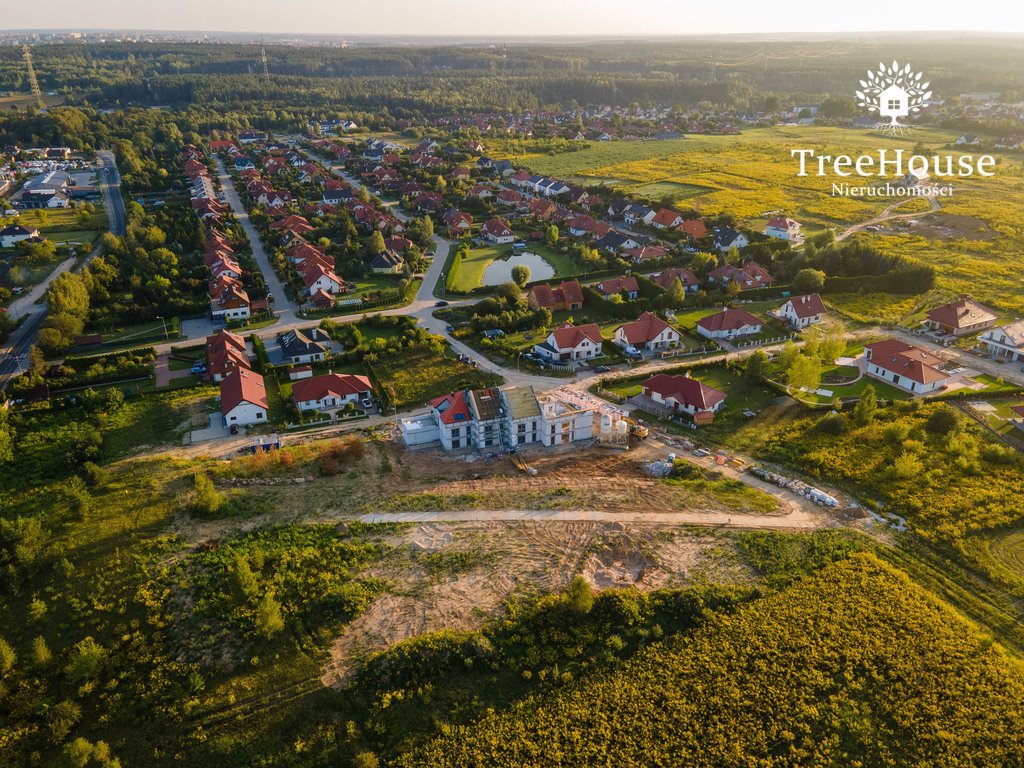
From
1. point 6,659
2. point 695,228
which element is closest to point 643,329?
point 695,228

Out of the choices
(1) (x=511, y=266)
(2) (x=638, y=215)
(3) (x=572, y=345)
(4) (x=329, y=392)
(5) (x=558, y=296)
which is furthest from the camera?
(2) (x=638, y=215)

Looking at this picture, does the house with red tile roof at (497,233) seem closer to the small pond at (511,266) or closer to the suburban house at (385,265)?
the small pond at (511,266)

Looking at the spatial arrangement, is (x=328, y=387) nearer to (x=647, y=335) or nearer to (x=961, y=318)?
(x=647, y=335)

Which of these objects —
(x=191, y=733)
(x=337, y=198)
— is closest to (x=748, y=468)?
(x=191, y=733)

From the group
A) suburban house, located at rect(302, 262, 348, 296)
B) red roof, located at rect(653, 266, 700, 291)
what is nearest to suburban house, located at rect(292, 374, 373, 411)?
suburban house, located at rect(302, 262, 348, 296)

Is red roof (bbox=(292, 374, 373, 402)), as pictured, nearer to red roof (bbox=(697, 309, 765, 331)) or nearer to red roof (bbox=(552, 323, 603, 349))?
red roof (bbox=(552, 323, 603, 349))

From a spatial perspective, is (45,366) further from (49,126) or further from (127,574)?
(49,126)
